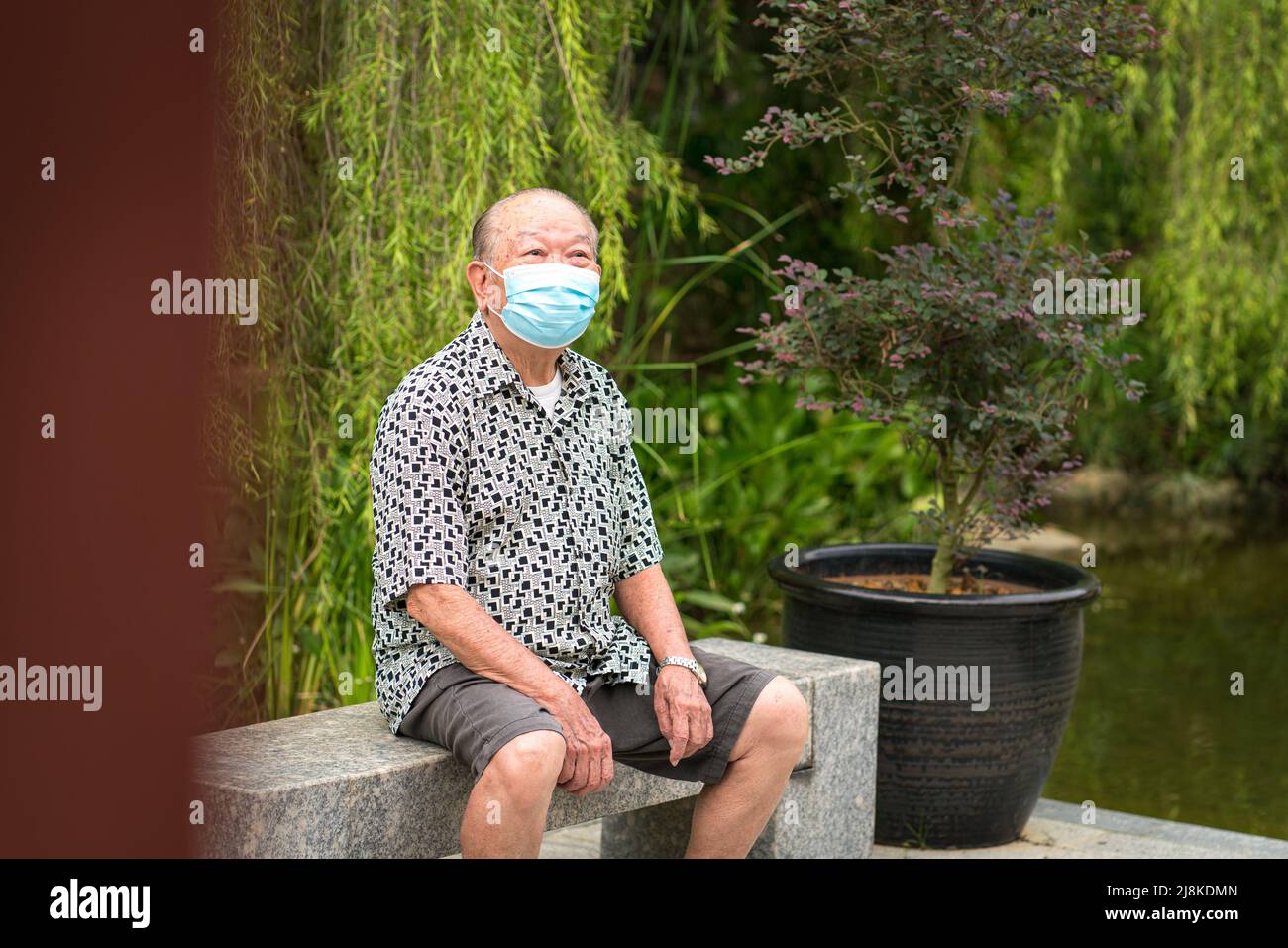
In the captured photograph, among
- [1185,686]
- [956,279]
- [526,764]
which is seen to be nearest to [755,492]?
[1185,686]

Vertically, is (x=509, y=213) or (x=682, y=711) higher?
(x=509, y=213)

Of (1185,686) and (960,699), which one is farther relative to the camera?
(1185,686)

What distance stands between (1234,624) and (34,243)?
7.28 m

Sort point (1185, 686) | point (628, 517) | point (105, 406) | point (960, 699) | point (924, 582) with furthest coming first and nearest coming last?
point (1185, 686) < point (924, 582) < point (960, 699) < point (628, 517) < point (105, 406)

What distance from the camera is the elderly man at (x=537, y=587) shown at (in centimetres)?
256

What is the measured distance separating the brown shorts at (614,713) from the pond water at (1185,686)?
2.14 meters

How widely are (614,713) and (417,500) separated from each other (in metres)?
0.56

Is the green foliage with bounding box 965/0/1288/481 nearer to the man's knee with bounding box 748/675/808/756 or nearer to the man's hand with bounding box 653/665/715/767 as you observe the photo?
the man's knee with bounding box 748/675/808/756

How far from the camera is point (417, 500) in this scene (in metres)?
2.60

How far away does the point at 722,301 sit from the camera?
8.66 meters

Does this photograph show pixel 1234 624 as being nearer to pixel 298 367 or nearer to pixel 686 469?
pixel 686 469

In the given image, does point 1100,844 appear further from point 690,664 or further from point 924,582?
point 690,664

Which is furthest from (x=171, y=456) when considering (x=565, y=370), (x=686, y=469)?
(x=686, y=469)

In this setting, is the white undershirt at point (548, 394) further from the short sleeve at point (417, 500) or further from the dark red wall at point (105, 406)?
the dark red wall at point (105, 406)
